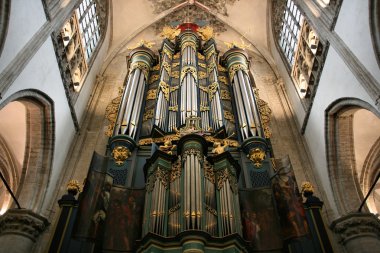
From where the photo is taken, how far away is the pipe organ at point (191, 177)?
7.07m

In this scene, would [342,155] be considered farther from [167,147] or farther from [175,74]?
[175,74]

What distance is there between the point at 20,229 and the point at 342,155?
7967 mm

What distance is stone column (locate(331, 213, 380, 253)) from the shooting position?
27.6ft

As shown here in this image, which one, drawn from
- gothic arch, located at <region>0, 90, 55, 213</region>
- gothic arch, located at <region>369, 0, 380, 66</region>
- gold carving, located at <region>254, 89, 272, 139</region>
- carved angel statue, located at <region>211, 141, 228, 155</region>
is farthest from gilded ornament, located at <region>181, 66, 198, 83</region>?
gothic arch, located at <region>369, 0, 380, 66</region>

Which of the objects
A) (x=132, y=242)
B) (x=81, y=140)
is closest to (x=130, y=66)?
(x=81, y=140)

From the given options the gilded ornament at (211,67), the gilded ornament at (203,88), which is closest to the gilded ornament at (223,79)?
the gilded ornament at (211,67)

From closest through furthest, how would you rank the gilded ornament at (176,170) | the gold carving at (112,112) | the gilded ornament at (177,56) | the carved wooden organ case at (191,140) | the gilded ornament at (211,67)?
the carved wooden organ case at (191,140), the gilded ornament at (176,170), the gold carving at (112,112), the gilded ornament at (211,67), the gilded ornament at (177,56)

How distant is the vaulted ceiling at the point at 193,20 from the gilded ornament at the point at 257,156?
25.6 feet

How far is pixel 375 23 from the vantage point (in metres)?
8.00

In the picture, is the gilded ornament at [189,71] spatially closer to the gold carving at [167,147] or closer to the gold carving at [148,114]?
the gold carving at [148,114]

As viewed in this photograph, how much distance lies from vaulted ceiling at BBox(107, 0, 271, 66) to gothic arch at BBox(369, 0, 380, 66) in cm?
903

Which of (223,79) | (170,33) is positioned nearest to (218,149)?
(223,79)

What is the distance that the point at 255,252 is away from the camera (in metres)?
7.66

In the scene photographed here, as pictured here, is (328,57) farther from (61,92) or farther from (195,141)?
(61,92)
